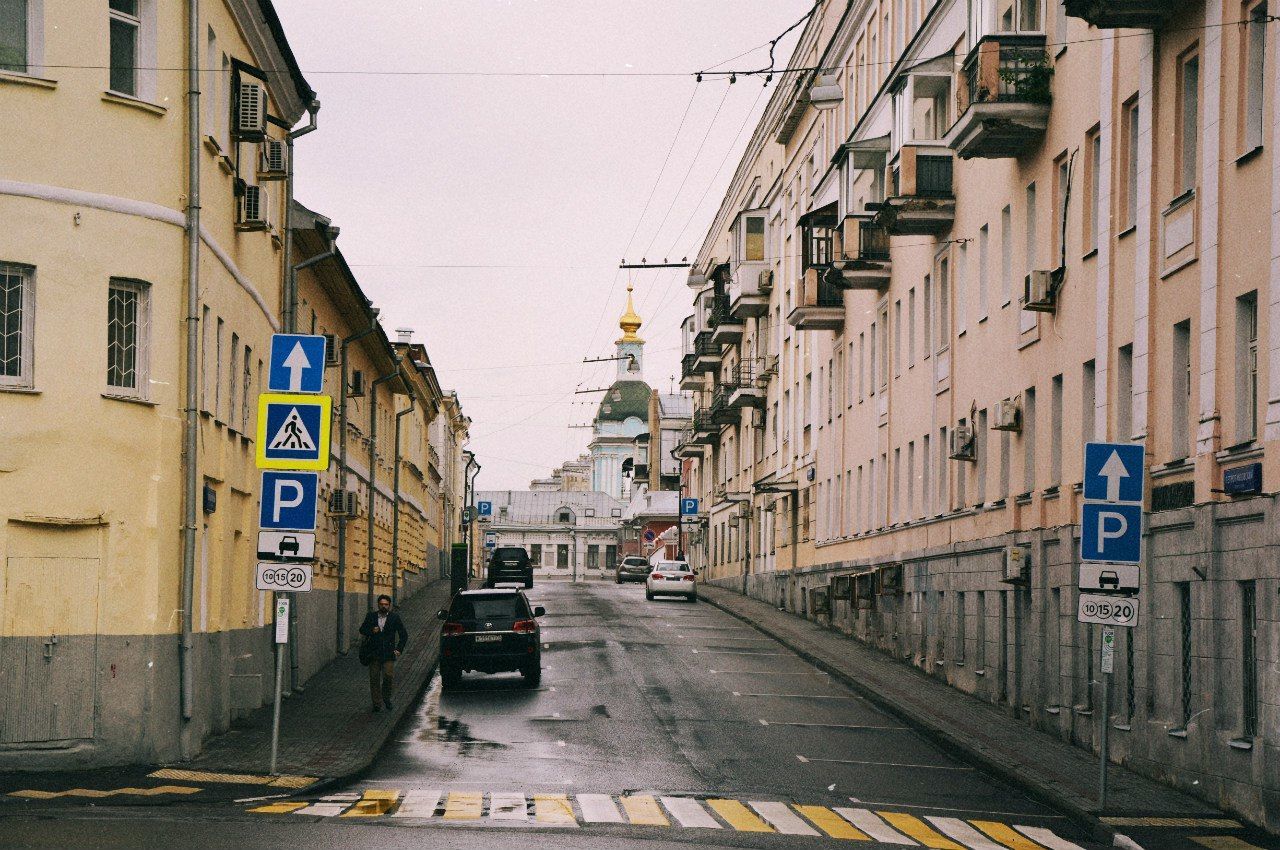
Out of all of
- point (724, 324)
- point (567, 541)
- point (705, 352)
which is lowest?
point (567, 541)

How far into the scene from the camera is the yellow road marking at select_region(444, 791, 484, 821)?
51.6 ft

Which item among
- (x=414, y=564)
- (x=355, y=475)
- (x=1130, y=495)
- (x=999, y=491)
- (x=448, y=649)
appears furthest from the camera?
(x=414, y=564)

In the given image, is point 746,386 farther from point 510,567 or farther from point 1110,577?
point 1110,577

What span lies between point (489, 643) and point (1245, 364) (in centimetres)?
1614

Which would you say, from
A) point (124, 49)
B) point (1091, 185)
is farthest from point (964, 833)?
point (124, 49)

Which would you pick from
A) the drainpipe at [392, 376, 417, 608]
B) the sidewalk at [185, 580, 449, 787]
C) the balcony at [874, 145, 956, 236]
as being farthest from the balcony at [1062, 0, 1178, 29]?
the drainpipe at [392, 376, 417, 608]

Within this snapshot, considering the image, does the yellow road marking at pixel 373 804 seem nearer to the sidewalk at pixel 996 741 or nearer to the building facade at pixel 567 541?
the sidewalk at pixel 996 741

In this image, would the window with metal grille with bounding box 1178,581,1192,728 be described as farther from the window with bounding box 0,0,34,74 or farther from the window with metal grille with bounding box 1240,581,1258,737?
the window with bounding box 0,0,34,74

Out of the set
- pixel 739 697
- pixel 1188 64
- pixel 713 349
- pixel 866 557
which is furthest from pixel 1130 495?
pixel 713 349

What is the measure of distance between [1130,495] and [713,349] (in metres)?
56.5

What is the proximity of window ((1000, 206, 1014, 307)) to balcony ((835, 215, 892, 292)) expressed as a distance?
8.85 metres

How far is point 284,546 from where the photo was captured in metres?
18.3

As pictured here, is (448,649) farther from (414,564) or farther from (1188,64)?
(414,564)

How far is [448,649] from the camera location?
103 ft
